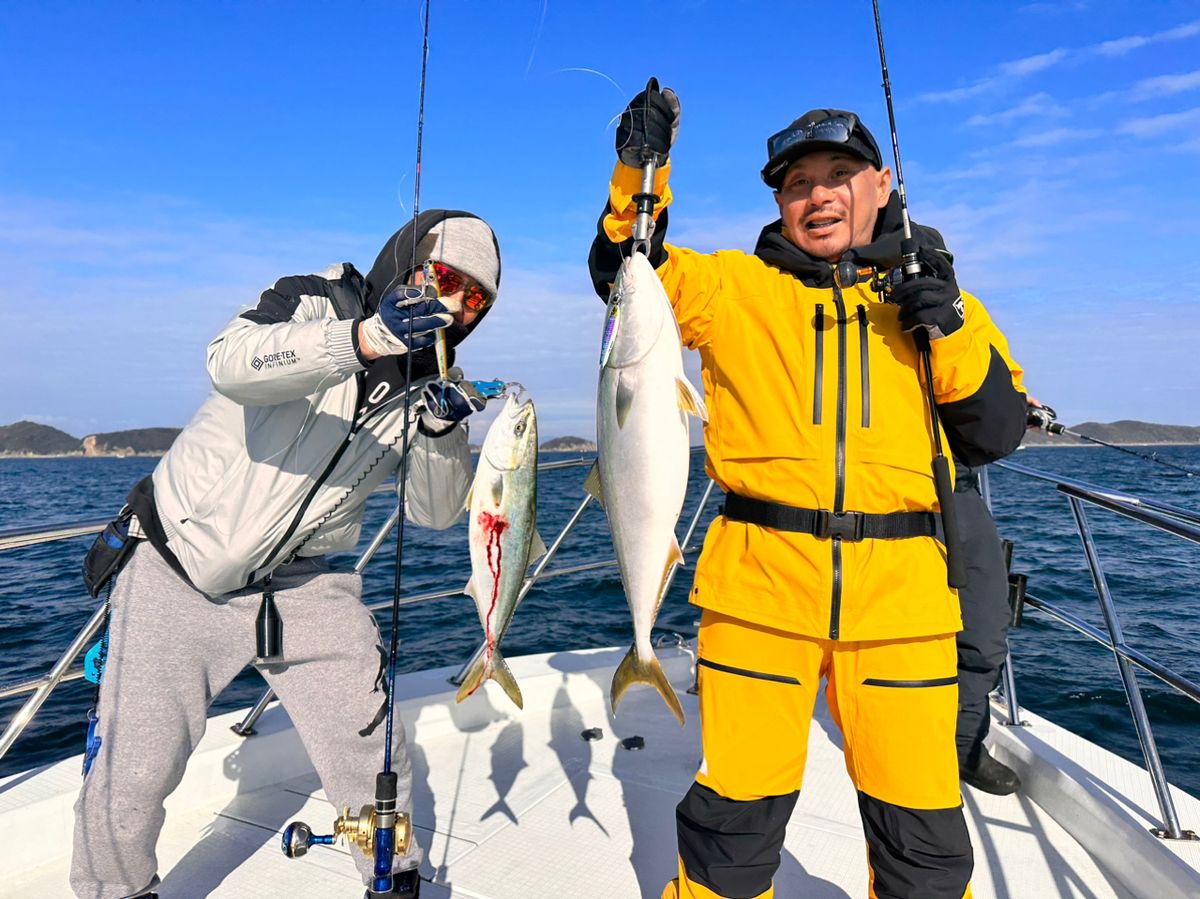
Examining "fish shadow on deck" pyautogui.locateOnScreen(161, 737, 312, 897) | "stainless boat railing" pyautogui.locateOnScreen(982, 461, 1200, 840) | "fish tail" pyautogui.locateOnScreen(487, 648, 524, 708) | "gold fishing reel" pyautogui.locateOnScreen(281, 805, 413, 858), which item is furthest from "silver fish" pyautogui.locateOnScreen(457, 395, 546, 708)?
"stainless boat railing" pyautogui.locateOnScreen(982, 461, 1200, 840)

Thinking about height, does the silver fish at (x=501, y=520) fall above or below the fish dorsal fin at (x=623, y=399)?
below

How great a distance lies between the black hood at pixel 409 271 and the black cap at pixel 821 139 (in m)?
1.08

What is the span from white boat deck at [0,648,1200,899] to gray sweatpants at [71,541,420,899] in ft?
1.92

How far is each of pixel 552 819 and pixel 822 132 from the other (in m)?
3.00

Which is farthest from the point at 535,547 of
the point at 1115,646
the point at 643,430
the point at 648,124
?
the point at 1115,646

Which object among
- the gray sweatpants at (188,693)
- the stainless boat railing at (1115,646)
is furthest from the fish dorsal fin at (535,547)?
the gray sweatpants at (188,693)

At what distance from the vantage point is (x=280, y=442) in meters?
2.60

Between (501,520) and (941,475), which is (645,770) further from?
(941,475)

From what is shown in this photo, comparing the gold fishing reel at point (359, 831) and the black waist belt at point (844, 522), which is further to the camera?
the gold fishing reel at point (359, 831)

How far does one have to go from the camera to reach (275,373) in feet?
7.59

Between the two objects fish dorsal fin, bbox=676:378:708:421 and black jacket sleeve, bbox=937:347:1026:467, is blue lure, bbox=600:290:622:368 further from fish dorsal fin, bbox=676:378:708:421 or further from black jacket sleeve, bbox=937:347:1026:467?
black jacket sleeve, bbox=937:347:1026:467

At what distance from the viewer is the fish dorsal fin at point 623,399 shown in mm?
2086

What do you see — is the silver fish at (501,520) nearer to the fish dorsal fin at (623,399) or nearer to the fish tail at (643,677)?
the fish tail at (643,677)

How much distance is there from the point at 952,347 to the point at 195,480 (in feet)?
7.93
